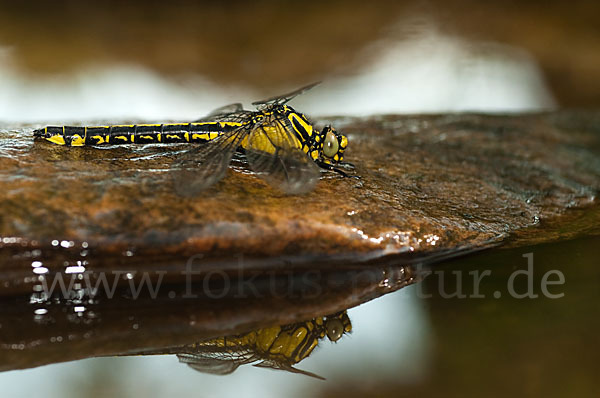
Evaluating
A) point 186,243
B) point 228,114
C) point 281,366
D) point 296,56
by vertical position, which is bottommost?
point 281,366

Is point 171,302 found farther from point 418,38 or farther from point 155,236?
point 418,38

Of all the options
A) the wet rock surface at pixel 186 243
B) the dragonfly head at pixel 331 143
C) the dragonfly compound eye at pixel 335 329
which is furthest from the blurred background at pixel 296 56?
the dragonfly compound eye at pixel 335 329

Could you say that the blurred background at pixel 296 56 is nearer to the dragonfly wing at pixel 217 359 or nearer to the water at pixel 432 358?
the water at pixel 432 358

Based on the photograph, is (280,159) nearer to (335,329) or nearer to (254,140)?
(254,140)

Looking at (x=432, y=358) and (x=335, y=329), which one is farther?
(x=335, y=329)

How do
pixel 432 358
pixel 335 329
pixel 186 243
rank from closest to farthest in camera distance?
1. pixel 432 358
2. pixel 335 329
3. pixel 186 243

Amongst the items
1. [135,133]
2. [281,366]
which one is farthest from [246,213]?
[135,133]

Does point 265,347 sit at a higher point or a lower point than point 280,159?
lower
